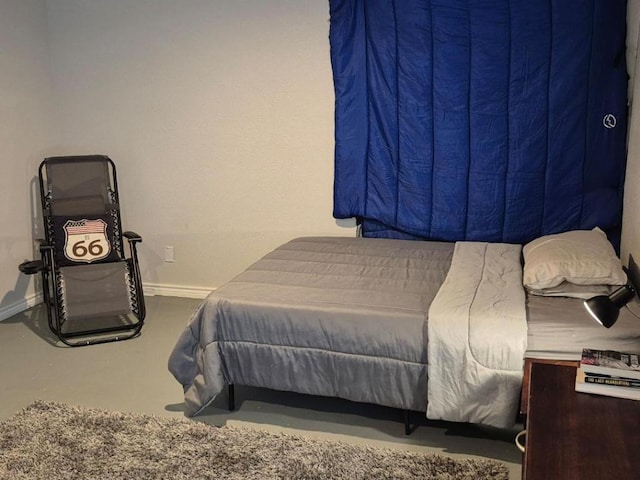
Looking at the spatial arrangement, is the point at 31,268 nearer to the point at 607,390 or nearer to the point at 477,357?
the point at 477,357

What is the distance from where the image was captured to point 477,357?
2.60 meters

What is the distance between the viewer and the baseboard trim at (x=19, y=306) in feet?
14.0

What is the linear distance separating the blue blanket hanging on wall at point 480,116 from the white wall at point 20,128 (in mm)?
2004

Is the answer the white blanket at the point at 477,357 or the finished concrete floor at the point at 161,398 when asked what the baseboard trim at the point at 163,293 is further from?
the white blanket at the point at 477,357

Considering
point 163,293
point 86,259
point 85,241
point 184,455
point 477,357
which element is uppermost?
point 85,241

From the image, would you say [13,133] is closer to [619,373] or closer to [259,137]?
[259,137]

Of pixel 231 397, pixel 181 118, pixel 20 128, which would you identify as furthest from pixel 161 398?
pixel 20 128

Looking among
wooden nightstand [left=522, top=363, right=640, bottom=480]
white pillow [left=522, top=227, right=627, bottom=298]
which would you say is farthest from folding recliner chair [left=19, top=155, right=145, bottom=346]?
wooden nightstand [left=522, top=363, right=640, bottom=480]

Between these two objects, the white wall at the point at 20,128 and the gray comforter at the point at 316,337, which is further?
the white wall at the point at 20,128

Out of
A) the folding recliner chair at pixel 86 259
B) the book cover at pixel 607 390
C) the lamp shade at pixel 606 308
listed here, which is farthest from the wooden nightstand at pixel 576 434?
the folding recliner chair at pixel 86 259

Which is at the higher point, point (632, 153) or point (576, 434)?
point (632, 153)

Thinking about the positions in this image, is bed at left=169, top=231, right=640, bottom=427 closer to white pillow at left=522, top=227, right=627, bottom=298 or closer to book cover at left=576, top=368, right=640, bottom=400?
white pillow at left=522, top=227, right=627, bottom=298

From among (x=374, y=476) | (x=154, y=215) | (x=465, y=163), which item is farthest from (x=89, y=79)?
(x=374, y=476)

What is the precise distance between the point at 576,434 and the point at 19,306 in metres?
3.68
